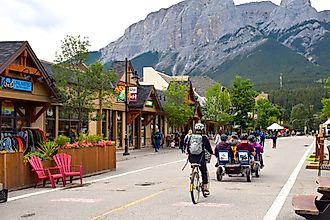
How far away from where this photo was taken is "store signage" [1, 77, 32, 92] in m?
24.2

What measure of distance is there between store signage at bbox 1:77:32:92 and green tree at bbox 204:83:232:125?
1676 inches

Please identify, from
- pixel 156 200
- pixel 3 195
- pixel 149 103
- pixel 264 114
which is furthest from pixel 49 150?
pixel 264 114

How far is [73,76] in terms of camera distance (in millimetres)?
29094

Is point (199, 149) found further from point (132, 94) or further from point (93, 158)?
point (132, 94)

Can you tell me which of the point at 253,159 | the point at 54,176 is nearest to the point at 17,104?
the point at 54,176

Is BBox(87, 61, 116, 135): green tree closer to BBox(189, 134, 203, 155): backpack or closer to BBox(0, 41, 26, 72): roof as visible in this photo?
BBox(0, 41, 26, 72): roof

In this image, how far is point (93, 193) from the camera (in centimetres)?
1534

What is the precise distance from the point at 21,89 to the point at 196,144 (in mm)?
14298

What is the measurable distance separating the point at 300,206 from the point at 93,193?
23.7 feet

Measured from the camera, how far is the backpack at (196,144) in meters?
13.4

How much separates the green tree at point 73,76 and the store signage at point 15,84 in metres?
2.58

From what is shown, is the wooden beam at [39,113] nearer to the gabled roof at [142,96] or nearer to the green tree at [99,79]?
the green tree at [99,79]

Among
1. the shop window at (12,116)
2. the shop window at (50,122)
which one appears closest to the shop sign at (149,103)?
the shop window at (50,122)

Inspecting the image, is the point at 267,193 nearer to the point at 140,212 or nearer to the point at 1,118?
the point at 140,212
